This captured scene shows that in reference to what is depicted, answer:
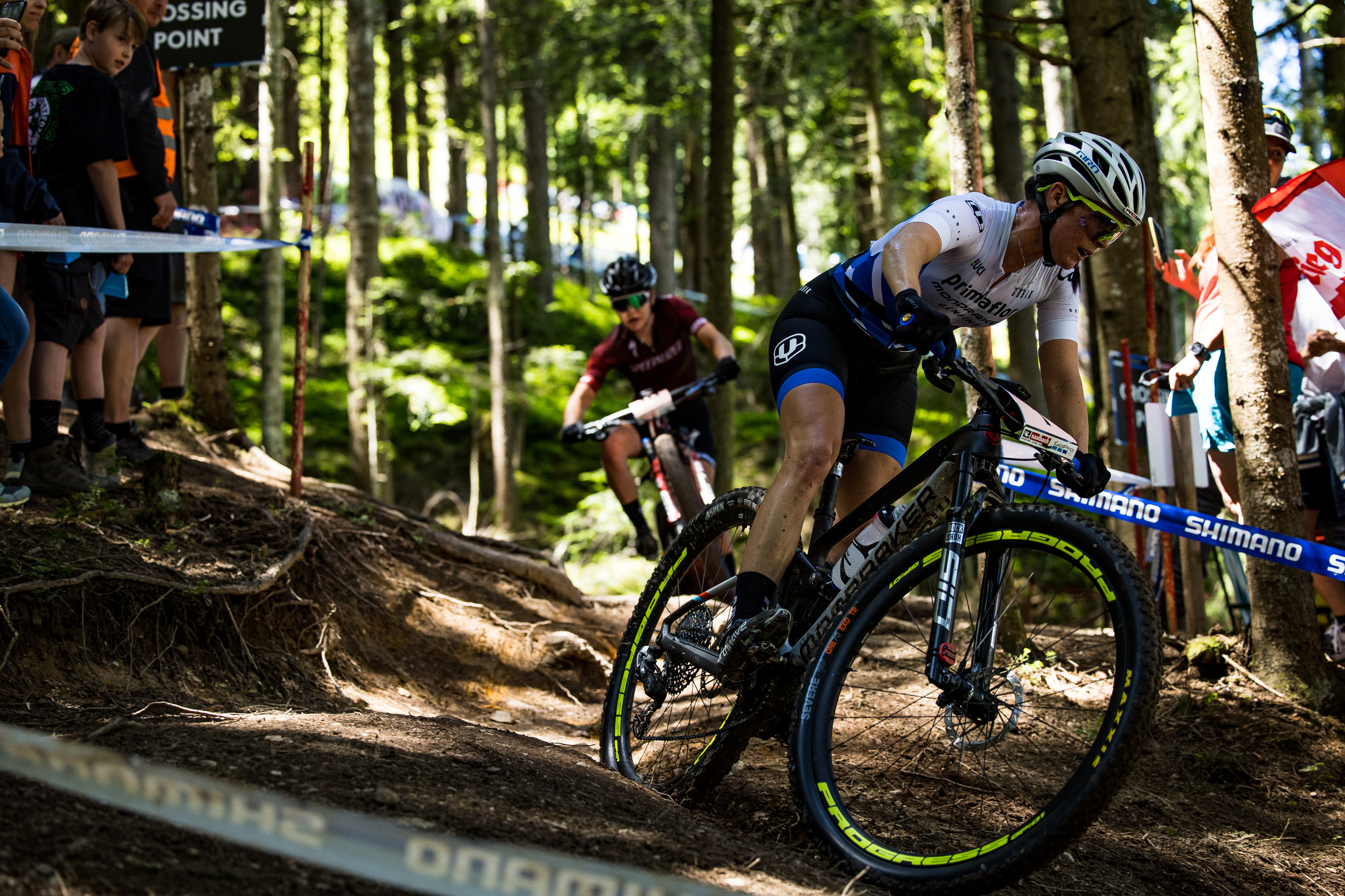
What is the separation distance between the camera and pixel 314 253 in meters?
21.2

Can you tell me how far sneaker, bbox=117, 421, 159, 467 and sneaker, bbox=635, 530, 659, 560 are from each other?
3.19 meters

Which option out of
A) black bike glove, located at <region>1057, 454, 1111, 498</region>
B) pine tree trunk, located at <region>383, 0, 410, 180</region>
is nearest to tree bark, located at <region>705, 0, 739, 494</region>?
black bike glove, located at <region>1057, 454, 1111, 498</region>

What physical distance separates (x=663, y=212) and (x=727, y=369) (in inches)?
474

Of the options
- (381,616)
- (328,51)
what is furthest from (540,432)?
(381,616)

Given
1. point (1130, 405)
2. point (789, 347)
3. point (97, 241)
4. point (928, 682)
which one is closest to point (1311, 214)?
point (1130, 405)

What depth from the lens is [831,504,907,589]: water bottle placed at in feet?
11.4

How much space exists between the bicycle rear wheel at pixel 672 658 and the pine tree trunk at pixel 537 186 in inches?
600

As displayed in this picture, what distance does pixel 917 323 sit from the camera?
2.91 m

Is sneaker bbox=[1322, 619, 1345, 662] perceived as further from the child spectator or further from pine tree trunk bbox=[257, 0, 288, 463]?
pine tree trunk bbox=[257, 0, 288, 463]

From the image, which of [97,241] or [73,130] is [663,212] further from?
[97,241]

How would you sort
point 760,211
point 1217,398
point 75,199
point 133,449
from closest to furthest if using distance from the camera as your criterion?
1. point 75,199
2. point 1217,398
3. point 133,449
4. point 760,211

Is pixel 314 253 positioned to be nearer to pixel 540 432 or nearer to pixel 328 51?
pixel 328 51

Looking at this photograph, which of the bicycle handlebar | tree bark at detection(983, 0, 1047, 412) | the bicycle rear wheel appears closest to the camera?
the bicycle rear wheel

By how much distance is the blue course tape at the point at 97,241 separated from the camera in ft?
14.2
